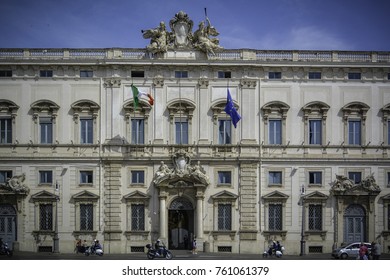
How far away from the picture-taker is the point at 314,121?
2112 cm

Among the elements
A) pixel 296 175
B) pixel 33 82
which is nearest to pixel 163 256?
pixel 296 175

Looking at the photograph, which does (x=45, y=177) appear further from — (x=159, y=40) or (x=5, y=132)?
(x=159, y=40)

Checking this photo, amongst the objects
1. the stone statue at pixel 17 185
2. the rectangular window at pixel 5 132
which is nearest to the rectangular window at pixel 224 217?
the stone statue at pixel 17 185

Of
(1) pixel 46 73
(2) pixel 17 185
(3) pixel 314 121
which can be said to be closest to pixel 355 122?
(3) pixel 314 121

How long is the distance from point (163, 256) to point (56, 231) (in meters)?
4.09

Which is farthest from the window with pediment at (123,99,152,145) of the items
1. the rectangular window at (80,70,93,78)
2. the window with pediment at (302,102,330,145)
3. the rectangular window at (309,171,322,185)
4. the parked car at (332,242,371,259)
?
the parked car at (332,242,371,259)

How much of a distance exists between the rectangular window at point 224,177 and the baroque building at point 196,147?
0.05m

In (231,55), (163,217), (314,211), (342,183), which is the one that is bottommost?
(163,217)

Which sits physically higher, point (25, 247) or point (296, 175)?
point (296, 175)

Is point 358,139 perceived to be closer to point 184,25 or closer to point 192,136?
point 192,136

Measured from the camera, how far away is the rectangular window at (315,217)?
21.2m

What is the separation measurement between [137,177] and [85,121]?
8.72 ft

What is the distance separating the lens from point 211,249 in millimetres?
21219

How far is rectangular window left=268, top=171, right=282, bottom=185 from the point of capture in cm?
2142
